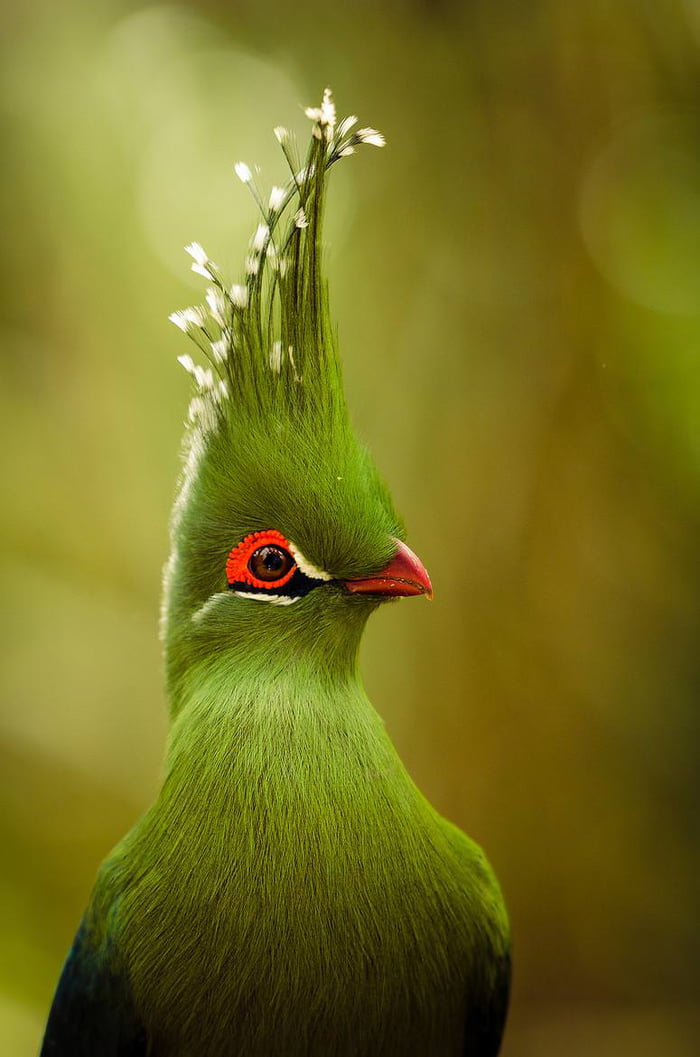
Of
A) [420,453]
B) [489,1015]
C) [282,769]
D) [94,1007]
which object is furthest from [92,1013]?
[420,453]

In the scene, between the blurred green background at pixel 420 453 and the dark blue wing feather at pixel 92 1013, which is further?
the blurred green background at pixel 420 453

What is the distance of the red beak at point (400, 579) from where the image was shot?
1.21m

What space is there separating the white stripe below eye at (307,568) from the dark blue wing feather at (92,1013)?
58 cm

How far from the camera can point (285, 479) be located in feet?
4.00

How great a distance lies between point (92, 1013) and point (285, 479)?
78 centimetres

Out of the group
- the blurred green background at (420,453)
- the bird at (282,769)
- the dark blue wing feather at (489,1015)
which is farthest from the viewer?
the blurred green background at (420,453)

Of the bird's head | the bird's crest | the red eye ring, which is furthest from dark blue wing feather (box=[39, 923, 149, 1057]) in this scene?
the bird's crest

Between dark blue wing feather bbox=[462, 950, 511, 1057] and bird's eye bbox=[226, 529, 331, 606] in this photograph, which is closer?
bird's eye bbox=[226, 529, 331, 606]

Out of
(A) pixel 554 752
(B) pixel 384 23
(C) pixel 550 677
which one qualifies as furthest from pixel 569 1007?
(B) pixel 384 23

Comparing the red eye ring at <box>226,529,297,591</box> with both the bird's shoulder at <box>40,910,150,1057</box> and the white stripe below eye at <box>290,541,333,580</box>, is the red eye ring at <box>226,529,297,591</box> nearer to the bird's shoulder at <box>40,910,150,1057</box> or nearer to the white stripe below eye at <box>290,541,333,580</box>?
the white stripe below eye at <box>290,541,333,580</box>

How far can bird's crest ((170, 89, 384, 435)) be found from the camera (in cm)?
121

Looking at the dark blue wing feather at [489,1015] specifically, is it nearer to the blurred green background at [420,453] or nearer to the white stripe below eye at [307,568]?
the white stripe below eye at [307,568]

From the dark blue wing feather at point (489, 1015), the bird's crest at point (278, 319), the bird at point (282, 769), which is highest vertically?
the bird's crest at point (278, 319)

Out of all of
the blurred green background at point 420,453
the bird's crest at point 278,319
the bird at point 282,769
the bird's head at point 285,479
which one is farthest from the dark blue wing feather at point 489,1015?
the blurred green background at point 420,453
